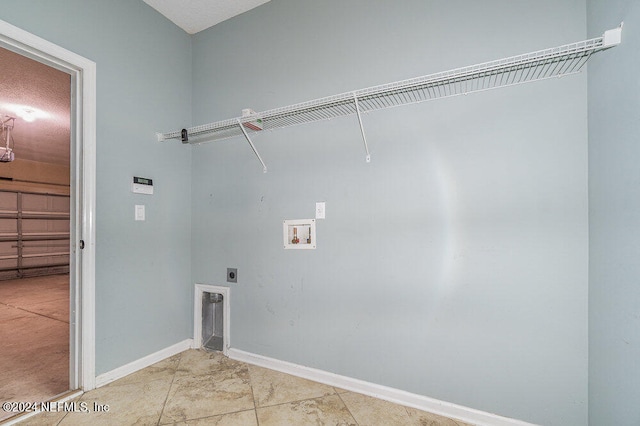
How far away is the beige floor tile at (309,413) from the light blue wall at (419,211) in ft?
0.84

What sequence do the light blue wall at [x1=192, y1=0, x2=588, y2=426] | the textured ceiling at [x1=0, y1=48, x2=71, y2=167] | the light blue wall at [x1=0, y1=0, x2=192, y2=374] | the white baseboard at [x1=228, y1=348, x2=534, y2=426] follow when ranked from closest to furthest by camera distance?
the light blue wall at [x1=192, y1=0, x2=588, y2=426] → the white baseboard at [x1=228, y1=348, x2=534, y2=426] → the light blue wall at [x1=0, y1=0, x2=192, y2=374] → the textured ceiling at [x1=0, y1=48, x2=71, y2=167]

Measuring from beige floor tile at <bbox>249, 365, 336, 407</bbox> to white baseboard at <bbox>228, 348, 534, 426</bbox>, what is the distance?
5 centimetres

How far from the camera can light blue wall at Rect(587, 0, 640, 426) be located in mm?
1060

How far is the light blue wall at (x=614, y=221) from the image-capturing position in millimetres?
1060

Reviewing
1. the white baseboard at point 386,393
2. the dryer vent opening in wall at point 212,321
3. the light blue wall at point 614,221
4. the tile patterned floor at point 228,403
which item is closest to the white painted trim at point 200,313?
the dryer vent opening in wall at point 212,321

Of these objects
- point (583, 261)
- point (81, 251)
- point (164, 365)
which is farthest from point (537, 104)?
point (164, 365)

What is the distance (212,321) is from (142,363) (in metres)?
0.58

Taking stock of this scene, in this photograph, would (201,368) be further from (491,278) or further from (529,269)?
(529,269)

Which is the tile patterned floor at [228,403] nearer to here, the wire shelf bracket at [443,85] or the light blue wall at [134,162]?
the light blue wall at [134,162]

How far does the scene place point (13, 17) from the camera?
1.59 metres

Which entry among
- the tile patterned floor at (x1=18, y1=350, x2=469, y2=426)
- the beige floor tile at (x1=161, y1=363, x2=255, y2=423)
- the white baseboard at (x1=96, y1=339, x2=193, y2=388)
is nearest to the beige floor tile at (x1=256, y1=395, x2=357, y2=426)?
the tile patterned floor at (x1=18, y1=350, x2=469, y2=426)

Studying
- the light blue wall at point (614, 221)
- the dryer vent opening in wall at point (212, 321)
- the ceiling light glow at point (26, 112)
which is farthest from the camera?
the ceiling light glow at point (26, 112)

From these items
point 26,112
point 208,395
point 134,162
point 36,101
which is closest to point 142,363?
point 208,395

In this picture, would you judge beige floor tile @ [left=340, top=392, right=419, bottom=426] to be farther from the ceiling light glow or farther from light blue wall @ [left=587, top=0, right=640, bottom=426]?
the ceiling light glow
